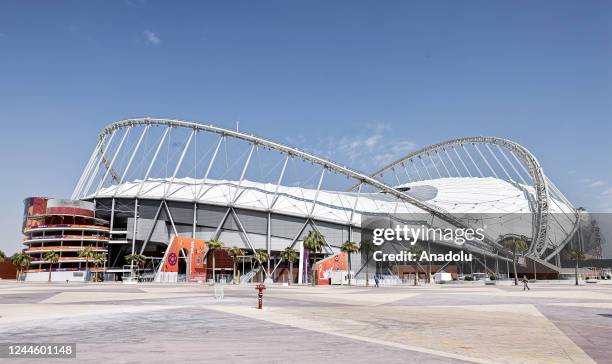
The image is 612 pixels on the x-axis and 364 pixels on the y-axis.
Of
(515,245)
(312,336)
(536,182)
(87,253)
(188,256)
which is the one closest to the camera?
(312,336)

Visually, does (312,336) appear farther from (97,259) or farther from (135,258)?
(97,259)

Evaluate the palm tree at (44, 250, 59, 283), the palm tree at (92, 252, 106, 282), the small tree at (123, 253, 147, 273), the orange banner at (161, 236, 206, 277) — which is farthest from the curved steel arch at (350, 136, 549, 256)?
the palm tree at (44, 250, 59, 283)

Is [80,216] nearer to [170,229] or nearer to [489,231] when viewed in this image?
[170,229]

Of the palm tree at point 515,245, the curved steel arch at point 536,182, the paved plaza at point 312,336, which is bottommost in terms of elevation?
the paved plaza at point 312,336

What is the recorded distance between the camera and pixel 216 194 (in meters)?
106

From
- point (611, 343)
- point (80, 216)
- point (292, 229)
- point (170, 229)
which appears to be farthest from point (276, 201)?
point (611, 343)

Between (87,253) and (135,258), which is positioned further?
(87,253)

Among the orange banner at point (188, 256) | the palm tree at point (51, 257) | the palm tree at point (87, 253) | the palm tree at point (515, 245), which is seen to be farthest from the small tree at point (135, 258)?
the palm tree at point (515, 245)

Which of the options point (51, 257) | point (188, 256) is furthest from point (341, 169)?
point (51, 257)

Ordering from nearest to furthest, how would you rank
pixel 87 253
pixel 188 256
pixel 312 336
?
pixel 312 336, pixel 188 256, pixel 87 253

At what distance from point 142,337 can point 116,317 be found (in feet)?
22.6

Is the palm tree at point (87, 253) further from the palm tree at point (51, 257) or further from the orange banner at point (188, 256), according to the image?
the orange banner at point (188, 256)

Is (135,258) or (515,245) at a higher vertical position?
(515,245)

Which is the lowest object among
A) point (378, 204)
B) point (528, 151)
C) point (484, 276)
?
point (484, 276)
